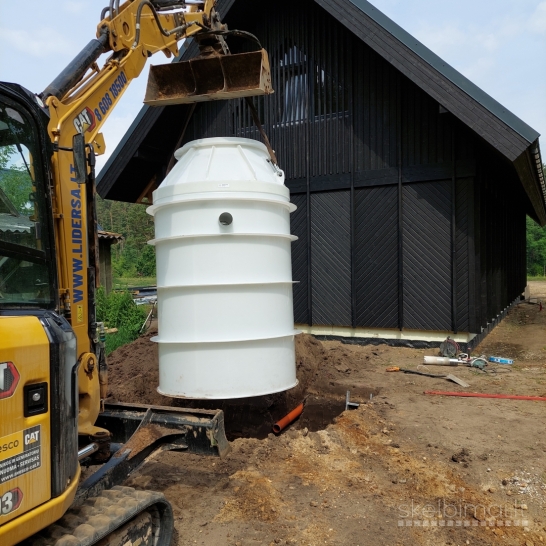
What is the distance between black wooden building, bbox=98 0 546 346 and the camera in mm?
9109

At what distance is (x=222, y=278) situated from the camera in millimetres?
4988

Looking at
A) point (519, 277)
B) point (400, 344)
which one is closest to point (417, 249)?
point (400, 344)

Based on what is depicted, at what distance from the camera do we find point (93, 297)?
3.76 metres

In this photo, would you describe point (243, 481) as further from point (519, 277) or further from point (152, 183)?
point (519, 277)

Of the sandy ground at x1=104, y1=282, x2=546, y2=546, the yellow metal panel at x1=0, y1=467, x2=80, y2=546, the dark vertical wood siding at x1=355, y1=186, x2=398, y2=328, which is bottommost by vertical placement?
the sandy ground at x1=104, y1=282, x2=546, y2=546

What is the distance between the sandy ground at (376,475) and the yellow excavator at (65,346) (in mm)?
537

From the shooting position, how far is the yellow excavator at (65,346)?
2.27 m

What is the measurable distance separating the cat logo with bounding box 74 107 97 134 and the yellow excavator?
0.01 meters

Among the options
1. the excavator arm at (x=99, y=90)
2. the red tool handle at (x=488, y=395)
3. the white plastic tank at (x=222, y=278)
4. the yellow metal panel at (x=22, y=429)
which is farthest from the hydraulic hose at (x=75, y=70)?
the red tool handle at (x=488, y=395)

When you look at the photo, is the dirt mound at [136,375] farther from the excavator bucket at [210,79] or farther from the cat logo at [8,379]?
the cat logo at [8,379]

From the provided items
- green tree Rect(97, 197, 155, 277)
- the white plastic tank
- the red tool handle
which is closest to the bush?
the white plastic tank

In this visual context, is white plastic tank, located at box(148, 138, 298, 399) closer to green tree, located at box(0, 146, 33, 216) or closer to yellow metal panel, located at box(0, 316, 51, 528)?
green tree, located at box(0, 146, 33, 216)

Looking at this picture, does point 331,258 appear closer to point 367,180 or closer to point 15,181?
point 367,180

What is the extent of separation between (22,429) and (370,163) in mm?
9011
